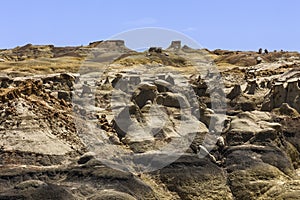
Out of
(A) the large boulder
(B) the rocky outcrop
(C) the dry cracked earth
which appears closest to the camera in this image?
(C) the dry cracked earth

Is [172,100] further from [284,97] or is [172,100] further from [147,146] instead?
[147,146]

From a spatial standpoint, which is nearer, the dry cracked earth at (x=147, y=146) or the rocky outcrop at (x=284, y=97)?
the dry cracked earth at (x=147, y=146)

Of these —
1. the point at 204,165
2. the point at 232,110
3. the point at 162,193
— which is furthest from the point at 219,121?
the point at 162,193

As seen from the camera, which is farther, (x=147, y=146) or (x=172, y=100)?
(x=172, y=100)

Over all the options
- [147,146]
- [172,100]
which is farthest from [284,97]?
[147,146]

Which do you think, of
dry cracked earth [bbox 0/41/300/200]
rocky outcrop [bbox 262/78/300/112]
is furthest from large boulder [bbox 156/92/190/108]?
rocky outcrop [bbox 262/78/300/112]

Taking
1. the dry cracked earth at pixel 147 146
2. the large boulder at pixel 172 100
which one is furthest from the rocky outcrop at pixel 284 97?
the large boulder at pixel 172 100

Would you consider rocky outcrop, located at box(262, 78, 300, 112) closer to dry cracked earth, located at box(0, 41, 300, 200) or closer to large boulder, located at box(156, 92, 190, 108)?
dry cracked earth, located at box(0, 41, 300, 200)

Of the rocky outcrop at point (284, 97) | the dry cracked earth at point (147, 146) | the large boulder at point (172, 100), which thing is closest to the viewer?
the dry cracked earth at point (147, 146)

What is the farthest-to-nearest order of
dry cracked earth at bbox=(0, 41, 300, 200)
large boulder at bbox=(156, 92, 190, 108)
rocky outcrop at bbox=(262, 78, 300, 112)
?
rocky outcrop at bbox=(262, 78, 300, 112) → large boulder at bbox=(156, 92, 190, 108) → dry cracked earth at bbox=(0, 41, 300, 200)

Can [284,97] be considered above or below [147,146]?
above

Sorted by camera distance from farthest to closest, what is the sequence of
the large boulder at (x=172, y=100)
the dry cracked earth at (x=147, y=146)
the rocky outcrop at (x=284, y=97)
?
the rocky outcrop at (x=284, y=97)
the large boulder at (x=172, y=100)
the dry cracked earth at (x=147, y=146)

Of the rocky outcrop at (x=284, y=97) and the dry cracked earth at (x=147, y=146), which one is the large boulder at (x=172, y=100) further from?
the rocky outcrop at (x=284, y=97)

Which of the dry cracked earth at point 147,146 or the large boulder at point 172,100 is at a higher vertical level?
the large boulder at point 172,100
